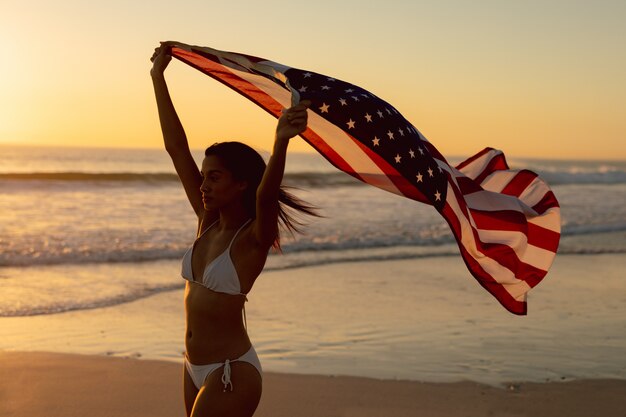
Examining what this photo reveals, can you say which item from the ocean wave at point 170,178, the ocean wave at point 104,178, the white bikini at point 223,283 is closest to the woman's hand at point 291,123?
the white bikini at point 223,283

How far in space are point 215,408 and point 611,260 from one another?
12.8 meters

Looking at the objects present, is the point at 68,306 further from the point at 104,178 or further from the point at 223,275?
the point at 104,178

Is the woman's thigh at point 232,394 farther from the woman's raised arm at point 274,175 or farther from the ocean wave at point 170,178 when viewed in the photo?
the ocean wave at point 170,178

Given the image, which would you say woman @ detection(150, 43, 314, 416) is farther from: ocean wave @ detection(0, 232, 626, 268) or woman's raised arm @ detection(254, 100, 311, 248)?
ocean wave @ detection(0, 232, 626, 268)

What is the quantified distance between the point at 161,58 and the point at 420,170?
1499mm

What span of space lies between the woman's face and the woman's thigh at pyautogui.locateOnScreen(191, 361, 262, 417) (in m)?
0.72

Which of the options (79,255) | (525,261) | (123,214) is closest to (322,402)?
(525,261)

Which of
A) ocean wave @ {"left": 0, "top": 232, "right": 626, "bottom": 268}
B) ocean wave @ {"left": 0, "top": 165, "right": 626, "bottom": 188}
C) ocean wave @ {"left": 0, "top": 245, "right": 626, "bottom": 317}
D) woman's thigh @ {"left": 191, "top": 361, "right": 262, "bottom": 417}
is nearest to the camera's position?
woman's thigh @ {"left": 191, "top": 361, "right": 262, "bottom": 417}

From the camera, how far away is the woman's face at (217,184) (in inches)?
152

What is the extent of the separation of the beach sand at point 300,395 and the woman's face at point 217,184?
294 centimetres

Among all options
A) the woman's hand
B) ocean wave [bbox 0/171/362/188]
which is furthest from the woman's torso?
ocean wave [bbox 0/171/362/188]

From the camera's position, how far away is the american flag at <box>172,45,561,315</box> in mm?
4418

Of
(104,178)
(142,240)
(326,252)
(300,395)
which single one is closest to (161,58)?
(300,395)

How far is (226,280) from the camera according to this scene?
378 cm
